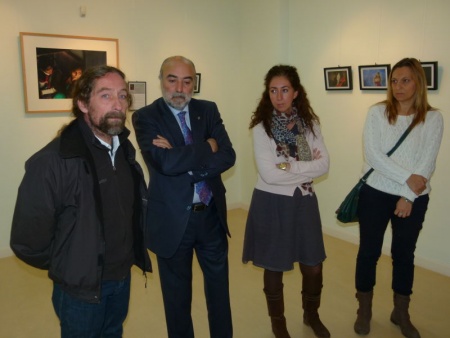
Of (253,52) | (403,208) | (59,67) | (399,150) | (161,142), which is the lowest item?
(403,208)

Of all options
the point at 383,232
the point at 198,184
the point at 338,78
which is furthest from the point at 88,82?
the point at 338,78

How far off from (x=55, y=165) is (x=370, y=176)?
200 centimetres

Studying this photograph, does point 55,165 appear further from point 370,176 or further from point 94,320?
point 370,176

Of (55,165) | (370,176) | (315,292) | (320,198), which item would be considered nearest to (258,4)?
(320,198)

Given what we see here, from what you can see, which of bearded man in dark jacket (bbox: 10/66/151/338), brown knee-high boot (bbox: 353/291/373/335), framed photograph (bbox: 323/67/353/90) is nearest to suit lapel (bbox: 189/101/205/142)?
bearded man in dark jacket (bbox: 10/66/151/338)

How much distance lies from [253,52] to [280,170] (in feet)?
10.8

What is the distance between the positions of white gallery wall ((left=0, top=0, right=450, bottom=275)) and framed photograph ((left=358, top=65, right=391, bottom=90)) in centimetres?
7

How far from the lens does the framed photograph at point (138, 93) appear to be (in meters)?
4.70

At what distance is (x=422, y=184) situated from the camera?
247 cm

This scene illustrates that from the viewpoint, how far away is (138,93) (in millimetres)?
4746

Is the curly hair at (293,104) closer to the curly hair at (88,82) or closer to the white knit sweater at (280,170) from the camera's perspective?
the white knit sweater at (280,170)

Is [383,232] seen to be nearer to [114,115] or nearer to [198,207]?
[198,207]

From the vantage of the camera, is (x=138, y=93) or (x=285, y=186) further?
(x=138, y=93)

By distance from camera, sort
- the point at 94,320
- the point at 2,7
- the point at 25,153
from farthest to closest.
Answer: the point at 25,153 → the point at 2,7 → the point at 94,320
